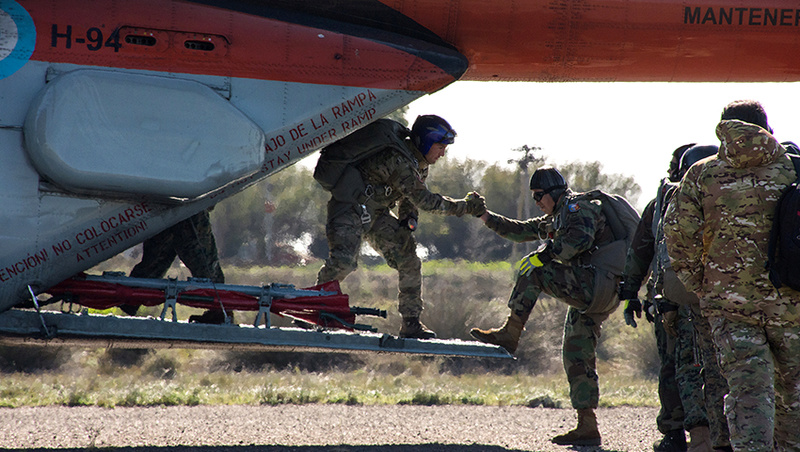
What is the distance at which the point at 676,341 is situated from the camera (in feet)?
18.4

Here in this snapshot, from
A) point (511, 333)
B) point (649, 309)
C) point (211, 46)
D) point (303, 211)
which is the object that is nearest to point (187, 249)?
point (211, 46)

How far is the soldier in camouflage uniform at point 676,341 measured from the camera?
5035 millimetres

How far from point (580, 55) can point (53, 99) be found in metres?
4.35

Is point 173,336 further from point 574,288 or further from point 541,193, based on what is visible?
point 541,193

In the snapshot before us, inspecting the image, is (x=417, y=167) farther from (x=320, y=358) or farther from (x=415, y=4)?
(x=320, y=358)

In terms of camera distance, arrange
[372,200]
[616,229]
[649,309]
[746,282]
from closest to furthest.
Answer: [746,282] < [649,309] < [616,229] < [372,200]

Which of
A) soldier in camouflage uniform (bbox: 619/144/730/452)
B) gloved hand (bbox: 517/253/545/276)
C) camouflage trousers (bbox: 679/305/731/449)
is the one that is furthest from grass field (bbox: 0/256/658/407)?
camouflage trousers (bbox: 679/305/731/449)

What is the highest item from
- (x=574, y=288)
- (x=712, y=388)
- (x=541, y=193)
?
(x=541, y=193)

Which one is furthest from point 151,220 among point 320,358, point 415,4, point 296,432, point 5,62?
point 320,358

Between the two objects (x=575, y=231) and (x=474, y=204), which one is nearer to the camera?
(x=575, y=231)

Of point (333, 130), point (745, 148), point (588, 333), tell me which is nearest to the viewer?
point (745, 148)

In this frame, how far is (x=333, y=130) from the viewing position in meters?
6.07

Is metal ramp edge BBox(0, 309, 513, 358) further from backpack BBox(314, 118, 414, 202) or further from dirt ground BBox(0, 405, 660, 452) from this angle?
backpack BBox(314, 118, 414, 202)

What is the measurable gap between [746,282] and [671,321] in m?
1.47
